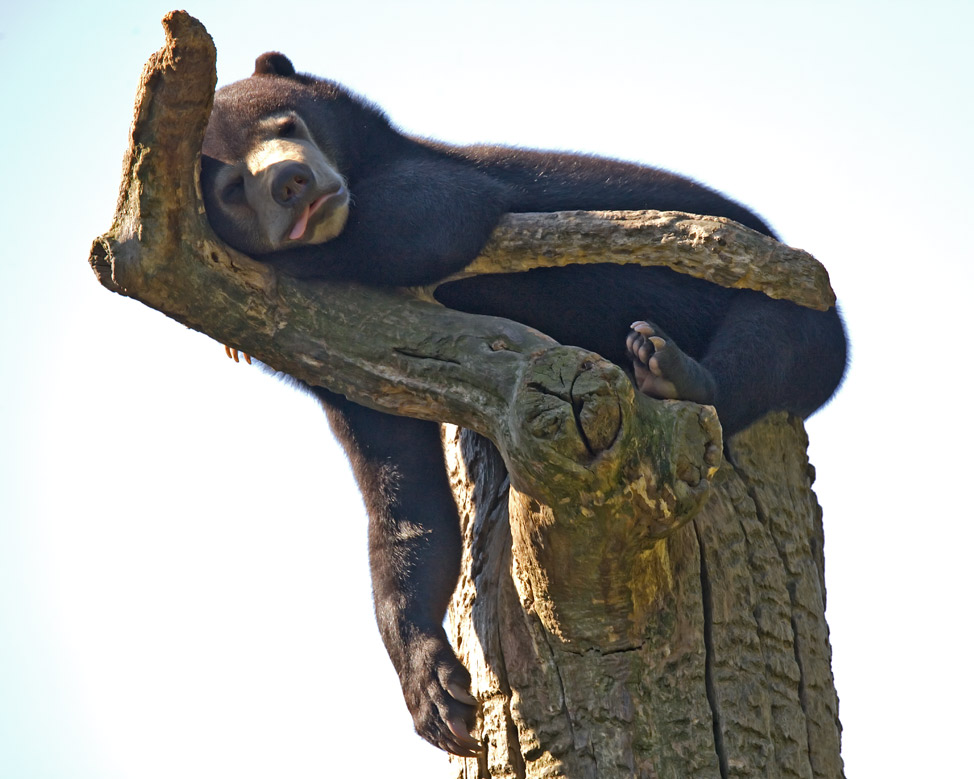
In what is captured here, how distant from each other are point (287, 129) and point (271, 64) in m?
0.90

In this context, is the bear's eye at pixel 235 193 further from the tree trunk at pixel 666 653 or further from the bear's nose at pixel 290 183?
the tree trunk at pixel 666 653

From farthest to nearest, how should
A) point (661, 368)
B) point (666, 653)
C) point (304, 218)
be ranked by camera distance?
point (304, 218) < point (661, 368) < point (666, 653)

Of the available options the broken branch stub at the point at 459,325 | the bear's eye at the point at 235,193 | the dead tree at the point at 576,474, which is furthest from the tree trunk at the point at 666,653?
the bear's eye at the point at 235,193

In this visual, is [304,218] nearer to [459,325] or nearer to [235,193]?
[235,193]

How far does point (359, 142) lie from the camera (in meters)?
5.63

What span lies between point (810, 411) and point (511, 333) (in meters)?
2.16

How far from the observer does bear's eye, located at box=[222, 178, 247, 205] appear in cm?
478

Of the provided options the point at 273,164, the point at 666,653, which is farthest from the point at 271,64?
the point at 666,653

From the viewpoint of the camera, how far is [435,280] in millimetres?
4570

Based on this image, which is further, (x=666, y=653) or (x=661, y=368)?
(x=661, y=368)

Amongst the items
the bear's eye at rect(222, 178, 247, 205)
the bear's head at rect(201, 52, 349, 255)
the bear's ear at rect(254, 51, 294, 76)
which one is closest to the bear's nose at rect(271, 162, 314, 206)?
the bear's head at rect(201, 52, 349, 255)

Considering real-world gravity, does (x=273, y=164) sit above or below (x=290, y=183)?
above

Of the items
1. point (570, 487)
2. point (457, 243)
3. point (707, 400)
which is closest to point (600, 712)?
point (570, 487)

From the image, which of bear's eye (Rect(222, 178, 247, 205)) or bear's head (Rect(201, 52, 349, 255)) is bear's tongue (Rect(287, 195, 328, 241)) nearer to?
bear's head (Rect(201, 52, 349, 255))
